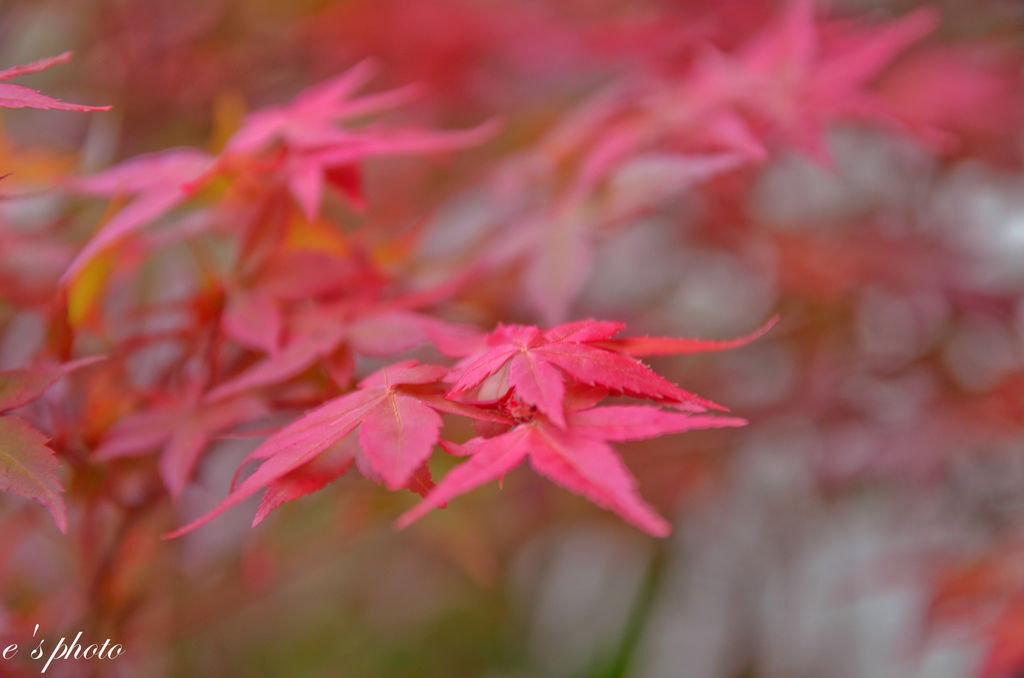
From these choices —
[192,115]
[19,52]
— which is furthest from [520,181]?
[19,52]

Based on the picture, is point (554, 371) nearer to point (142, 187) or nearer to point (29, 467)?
point (29, 467)

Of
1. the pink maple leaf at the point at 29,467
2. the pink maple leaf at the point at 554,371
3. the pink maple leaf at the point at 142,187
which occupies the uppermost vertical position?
the pink maple leaf at the point at 142,187

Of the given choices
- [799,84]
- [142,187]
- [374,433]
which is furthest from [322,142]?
[799,84]

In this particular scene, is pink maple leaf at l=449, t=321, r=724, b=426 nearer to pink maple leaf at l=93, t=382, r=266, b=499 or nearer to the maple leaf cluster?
the maple leaf cluster

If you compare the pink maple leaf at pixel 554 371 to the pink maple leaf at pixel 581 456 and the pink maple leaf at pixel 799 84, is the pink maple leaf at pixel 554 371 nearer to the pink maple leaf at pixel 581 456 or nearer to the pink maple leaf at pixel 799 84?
the pink maple leaf at pixel 581 456

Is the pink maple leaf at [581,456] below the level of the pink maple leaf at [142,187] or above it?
below

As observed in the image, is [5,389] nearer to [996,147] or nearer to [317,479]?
[317,479]

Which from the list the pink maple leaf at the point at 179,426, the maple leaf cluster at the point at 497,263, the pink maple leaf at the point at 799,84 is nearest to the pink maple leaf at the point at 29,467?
the maple leaf cluster at the point at 497,263

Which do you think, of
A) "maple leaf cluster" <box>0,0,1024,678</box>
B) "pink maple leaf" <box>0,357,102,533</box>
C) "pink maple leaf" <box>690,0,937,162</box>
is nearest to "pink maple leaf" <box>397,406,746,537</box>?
"maple leaf cluster" <box>0,0,1024,678</box>
